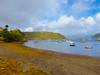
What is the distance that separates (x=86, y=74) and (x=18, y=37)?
523ft

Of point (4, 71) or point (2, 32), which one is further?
point (2, 32)

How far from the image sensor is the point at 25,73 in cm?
2061

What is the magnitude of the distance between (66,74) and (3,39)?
407 ft

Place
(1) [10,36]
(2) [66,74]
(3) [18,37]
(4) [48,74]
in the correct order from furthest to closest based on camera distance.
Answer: (3) [18,37], (1) [10,36], (2) [66,74], (4) [48,74]

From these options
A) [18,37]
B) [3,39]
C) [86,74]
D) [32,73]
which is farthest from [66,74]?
[18,37]

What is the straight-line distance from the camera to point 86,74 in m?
24.2

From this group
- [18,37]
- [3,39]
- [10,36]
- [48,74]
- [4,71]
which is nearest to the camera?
[4,71]

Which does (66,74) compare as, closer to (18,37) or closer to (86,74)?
(86,74)

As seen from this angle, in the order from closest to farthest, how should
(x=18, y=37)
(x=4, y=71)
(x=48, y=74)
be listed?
(x=4, y=71)
(x=48, y=74)
(x=18, y=37)

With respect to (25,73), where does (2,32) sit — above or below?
above

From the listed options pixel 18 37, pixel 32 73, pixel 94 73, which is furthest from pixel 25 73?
pixel 18 37

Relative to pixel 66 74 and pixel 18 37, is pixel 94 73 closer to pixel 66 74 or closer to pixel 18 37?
pixel 66 74

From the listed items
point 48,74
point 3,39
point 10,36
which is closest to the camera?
point 48,74

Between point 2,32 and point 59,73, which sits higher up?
point 2,32
